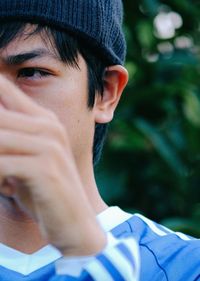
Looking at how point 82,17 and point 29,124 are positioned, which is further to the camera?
point 82,17

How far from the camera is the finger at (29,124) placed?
1152 mm

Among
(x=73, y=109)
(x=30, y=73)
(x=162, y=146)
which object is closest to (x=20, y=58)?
(x=30, y=73)

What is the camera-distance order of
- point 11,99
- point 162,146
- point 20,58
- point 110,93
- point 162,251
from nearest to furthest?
point 11,99 < point 20,58 < point 162,251 < point 110,93 < point 162,146

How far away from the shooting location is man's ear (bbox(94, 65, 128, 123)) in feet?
6.03

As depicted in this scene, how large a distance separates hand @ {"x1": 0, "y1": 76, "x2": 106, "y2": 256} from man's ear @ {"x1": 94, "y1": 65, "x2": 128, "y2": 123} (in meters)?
0.63

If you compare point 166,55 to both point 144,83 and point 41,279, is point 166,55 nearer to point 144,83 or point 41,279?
point 144,83

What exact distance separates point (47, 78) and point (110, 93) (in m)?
0.26

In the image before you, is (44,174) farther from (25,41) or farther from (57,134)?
(25,41)

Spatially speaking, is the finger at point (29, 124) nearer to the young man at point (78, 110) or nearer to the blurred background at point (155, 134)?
the young man at point (78, 110)

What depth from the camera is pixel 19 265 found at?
5.61ft

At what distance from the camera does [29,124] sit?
1.16m

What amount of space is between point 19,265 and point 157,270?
0.28 m

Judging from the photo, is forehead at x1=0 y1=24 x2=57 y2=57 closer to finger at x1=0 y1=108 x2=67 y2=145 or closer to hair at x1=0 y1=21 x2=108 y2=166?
hair at x1=0 y1=21 x2=108 y2=166

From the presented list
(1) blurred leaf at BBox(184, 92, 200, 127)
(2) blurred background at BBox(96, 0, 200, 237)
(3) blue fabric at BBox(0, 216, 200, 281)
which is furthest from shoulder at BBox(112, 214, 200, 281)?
(1) blurred leaf at BBox(184, 92, 200, 127)
